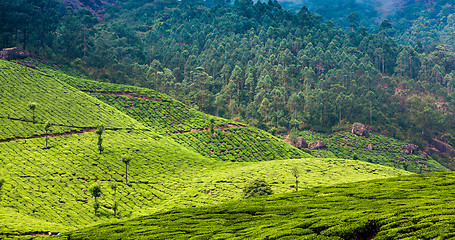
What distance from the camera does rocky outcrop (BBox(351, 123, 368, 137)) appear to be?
13025cm

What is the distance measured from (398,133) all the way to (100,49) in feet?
411

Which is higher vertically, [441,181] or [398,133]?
[441,181]

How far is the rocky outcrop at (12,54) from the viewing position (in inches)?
4685

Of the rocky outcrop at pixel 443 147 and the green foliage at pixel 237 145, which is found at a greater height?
the rocky outcrop at pixel 443 147

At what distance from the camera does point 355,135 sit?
429 ft

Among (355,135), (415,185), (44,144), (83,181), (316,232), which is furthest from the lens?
(355,135)

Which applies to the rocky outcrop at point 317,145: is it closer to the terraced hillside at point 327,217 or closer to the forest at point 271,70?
the forest at point 271,70

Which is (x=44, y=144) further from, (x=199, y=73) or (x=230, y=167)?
(x=199, y=73)

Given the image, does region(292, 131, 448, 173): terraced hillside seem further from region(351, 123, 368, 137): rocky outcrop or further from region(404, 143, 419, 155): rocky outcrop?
region(351, 123, 368, 137): rocky outcrop

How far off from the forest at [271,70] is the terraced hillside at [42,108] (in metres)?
34.9

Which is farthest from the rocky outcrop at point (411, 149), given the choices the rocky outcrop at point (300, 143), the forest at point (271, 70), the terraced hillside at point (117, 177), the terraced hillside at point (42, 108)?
the terraced hillside at point (42, 108)

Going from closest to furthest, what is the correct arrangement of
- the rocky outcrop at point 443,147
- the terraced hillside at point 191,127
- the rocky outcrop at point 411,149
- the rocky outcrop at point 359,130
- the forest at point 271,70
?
the terraced hillside at point 191,127 < the rocky outcrop at point 411,149 < the rocky outcrop at point 359,130 < the rocky outcrop at point 443,147 < the forest at point 271,70

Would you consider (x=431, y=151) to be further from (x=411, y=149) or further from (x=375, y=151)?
(x=375, y=151)

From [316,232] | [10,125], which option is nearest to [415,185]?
[316,232]
